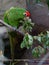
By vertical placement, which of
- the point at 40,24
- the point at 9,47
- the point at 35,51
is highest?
the point at 35,51

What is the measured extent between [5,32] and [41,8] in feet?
1.57

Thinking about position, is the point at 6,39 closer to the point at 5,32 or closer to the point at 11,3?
the point at 5,32

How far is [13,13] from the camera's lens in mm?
3068

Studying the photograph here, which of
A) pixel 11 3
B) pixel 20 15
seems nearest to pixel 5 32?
pixel 20 15

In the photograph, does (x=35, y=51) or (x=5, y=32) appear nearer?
(x=35, y=51)

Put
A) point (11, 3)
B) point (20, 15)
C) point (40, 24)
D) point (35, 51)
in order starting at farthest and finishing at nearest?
point (11, 3) < point (40, 24) < point (20, 15) < point (35, 51)

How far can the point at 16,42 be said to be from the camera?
3055mm

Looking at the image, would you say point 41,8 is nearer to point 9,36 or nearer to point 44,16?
point 44,16

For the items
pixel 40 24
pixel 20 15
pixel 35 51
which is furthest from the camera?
pixel 40 24

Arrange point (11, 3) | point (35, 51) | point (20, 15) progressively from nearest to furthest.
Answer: point (35, 51) → point (20, 15) → point (11, 3)

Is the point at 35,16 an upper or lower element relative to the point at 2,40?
upper

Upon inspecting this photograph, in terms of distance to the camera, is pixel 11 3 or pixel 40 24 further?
pixel 11 3

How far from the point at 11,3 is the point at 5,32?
78 centimetres

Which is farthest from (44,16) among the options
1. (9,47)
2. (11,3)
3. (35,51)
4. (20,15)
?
(35,51)
